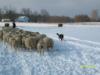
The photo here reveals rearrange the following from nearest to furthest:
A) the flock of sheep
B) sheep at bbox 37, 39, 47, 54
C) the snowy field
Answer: the snowy field
sheep at bbox 37, 39, 47, 54
the flock of sheep

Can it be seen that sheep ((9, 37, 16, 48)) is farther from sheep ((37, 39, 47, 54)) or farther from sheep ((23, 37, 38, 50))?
sheep ((37, 39, 47, 54))

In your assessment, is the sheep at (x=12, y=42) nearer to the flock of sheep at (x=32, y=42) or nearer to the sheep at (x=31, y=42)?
the flock of sheep at (x=32, y=42)

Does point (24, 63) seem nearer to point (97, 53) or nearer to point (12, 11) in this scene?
point (97, 53)

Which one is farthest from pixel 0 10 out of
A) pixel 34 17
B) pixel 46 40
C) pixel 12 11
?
pixel 46 40

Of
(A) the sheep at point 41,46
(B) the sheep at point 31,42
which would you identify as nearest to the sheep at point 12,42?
(B) the sheep at point 31,42

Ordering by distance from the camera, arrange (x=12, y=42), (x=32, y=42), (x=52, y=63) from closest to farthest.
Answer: (x=52, y=63)
(x=32, y=42)
(x=12, y=42)

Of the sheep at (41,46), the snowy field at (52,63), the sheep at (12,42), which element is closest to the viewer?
the snowy field at (52,63)

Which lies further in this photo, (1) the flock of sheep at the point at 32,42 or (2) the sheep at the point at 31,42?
(2) the sheep at the point at 31,42

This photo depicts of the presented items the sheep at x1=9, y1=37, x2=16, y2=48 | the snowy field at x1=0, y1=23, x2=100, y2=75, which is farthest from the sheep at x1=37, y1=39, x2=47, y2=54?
the sheep at x1=9, y1=37, x2=16, y2=48

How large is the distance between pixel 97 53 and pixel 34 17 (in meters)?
99.0

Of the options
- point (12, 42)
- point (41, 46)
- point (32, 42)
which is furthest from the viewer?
point (12, 42)

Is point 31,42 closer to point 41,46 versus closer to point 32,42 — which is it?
point 32,42

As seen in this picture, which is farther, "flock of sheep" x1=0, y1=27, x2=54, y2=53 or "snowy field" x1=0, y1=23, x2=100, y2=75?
"flock of sheep" x1=0, y1=27, x2=54, y2=53

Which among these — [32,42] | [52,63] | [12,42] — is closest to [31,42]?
[32,42]
